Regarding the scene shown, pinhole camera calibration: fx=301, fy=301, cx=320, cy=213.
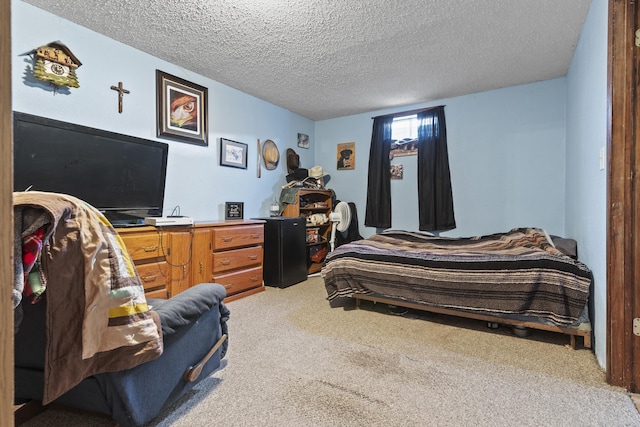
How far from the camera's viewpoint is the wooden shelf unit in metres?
4.31

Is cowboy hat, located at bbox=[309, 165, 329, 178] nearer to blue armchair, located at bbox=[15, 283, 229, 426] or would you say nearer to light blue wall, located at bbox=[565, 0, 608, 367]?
light blue wall, located at bbox=[565, 0, 608, 367]

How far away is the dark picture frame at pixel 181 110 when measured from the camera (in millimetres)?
3020

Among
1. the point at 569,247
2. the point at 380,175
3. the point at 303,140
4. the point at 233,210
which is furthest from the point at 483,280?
the point at 303,140

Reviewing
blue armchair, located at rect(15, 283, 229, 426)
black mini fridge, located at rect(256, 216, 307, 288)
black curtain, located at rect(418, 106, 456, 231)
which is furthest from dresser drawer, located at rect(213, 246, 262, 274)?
black curtain, located at rect(418, 106, 456, 231)

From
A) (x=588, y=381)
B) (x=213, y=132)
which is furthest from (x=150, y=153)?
(x=588, y=381)

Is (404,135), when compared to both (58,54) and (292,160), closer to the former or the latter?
(292,160)

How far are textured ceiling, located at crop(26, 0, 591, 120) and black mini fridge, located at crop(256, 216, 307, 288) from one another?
1.73 metres

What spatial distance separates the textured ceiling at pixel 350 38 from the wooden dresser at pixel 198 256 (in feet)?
5.50

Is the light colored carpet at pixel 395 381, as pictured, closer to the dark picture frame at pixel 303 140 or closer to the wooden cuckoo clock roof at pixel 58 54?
the wooden cuckoo clock roof at pixel 58 54

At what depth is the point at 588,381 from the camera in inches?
64.5

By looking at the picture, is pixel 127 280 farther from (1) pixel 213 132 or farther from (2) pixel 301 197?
(2) pixel 301 197

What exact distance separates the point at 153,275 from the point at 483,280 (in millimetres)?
2651

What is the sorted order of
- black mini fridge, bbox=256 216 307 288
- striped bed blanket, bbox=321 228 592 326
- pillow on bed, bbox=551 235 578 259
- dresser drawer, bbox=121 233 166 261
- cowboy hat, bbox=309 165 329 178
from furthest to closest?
cowboy hat, bbox=309 165 329 178
black mini fridge, bbox=256 216 307 288
pillow on bed, bbox=551 235 578 259
dresser drawer, bbox=121 233 166 261
striped bed blanket, bbox=321 228 592 326

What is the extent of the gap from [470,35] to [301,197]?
112 inches
